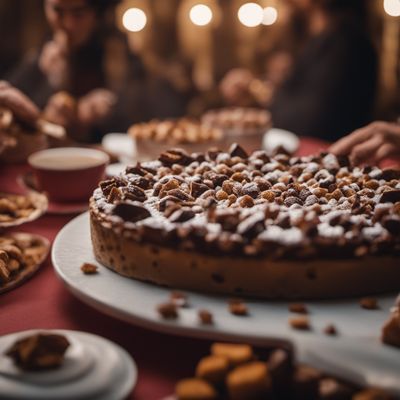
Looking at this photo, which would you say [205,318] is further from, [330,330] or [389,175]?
[389,175]

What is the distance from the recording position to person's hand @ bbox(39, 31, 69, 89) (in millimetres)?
3151

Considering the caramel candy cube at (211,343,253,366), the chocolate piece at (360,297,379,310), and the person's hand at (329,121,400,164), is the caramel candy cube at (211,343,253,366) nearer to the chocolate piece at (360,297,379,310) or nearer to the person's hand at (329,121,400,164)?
the chocolate piece at (360,297,379,310)

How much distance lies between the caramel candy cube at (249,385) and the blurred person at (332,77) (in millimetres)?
2401

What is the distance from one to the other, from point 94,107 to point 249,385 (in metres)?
2.58

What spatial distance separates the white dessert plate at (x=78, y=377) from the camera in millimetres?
693

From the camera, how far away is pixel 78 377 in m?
0.72

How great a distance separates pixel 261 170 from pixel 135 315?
59cm

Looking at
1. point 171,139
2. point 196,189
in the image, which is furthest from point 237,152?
point 171,139

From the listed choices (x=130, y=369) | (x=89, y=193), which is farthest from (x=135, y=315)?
(x=89, y=193)

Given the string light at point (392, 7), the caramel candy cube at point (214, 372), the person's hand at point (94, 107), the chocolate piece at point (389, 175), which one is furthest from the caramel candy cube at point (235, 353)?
the string light at point (392, 7)

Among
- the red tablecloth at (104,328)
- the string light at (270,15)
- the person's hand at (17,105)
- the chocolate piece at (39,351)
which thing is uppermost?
the string light at (270,15)

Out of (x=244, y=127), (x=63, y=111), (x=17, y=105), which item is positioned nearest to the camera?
(x=17, y=105)

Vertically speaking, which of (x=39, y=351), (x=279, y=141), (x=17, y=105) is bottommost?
(x=279, y=141)

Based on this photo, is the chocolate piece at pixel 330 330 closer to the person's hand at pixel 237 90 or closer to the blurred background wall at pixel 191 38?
the person's hand at pixel 237 90
